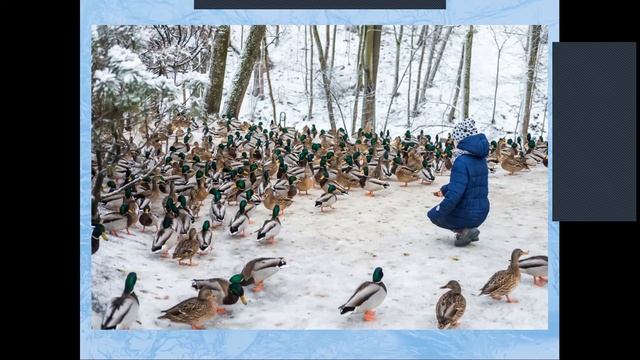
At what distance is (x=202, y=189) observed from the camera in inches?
243

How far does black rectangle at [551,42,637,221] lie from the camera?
5.56 m

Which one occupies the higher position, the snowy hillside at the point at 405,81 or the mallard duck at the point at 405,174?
the snowy hillside at the point at 405,81

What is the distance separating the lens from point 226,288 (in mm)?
5586

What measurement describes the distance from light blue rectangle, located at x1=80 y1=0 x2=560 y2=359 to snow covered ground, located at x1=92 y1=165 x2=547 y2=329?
0.07m

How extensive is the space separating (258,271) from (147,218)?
93cm

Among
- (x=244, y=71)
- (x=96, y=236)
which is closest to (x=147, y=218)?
(x=96, y=236)

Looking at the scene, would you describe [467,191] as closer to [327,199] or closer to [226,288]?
[327,199]

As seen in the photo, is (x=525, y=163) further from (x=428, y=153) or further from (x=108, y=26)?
(x=108, y=26)

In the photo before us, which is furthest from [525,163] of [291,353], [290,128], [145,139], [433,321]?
[145,139]

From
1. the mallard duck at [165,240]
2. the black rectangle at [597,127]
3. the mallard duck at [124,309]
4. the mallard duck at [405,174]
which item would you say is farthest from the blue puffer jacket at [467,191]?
the mallard duck at [124,309]

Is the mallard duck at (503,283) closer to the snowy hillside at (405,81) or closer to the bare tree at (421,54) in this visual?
the snowy hillside at (405,81)

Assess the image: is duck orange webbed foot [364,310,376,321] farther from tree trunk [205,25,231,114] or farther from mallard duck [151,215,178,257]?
tree trunk [205,25,231,114]

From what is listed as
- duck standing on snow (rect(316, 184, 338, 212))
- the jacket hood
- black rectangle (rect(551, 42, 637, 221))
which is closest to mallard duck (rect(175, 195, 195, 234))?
duck standing on snow (rect(316, 184, 338, 212))

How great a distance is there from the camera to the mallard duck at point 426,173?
20.6 feet
